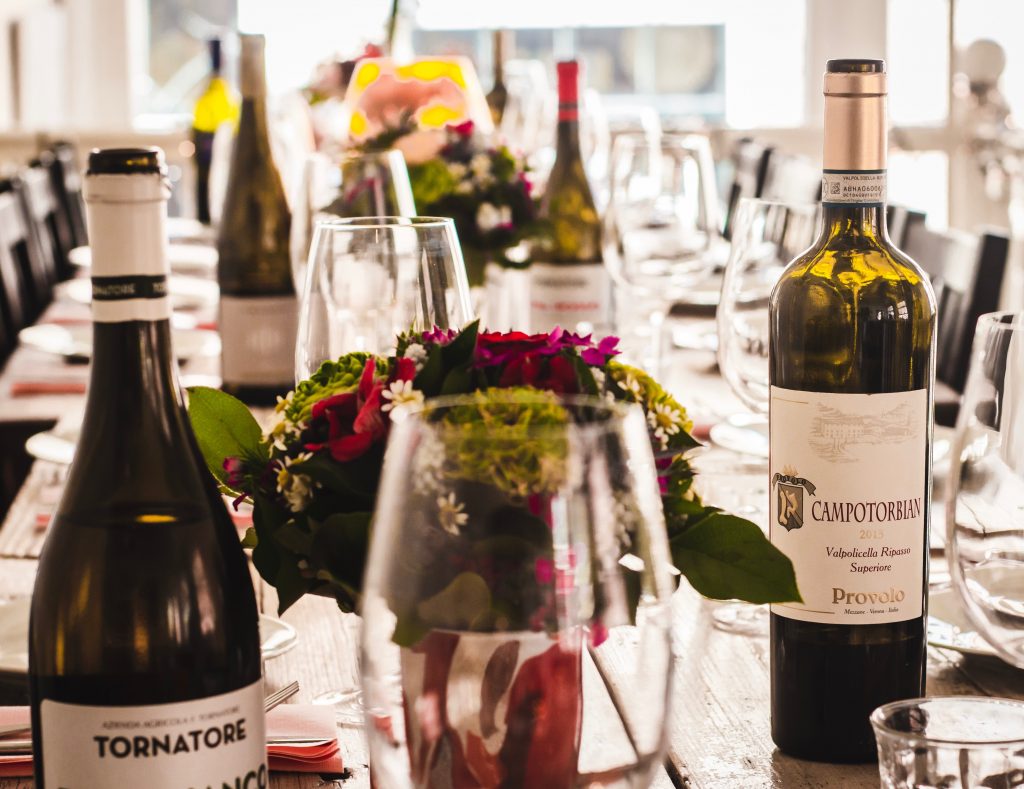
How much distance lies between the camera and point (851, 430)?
0.66 m

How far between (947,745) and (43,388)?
1.33 m

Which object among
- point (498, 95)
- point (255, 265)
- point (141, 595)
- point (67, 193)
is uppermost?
A: point (498, 95)

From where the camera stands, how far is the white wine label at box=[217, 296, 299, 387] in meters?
1.63

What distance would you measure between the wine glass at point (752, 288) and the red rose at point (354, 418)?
600 mm

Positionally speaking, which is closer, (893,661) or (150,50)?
(893,661)

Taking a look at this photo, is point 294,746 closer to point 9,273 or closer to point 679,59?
point 9,273

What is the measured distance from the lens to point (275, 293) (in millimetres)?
1750

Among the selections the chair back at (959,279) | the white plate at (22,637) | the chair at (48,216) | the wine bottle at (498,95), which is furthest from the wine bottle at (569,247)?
the chair at (48,216)

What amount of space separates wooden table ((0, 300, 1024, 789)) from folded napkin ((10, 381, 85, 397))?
0.53 metres

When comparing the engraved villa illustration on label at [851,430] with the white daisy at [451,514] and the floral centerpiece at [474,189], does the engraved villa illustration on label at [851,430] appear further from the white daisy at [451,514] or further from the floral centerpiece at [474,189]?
the floral centerpiece at [474,189]

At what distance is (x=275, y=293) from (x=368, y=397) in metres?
1.22

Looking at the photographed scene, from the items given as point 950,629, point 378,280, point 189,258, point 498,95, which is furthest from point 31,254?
point 950,629

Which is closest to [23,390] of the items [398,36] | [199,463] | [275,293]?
[275,293]

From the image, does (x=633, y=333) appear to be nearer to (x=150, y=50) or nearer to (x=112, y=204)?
(x=112, y=204)
